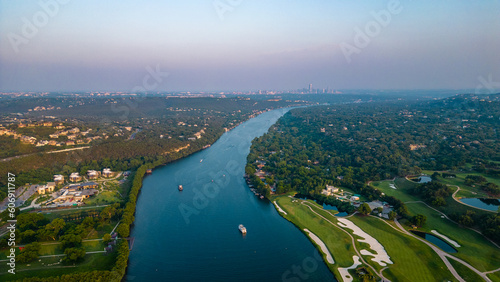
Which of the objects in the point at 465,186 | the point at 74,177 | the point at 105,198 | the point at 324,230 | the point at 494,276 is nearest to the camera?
the point at 494,276

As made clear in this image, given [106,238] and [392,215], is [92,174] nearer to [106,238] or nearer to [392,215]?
[106,238]

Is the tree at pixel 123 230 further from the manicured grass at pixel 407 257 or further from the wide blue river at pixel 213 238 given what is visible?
the manicured grass at pixel 407 257

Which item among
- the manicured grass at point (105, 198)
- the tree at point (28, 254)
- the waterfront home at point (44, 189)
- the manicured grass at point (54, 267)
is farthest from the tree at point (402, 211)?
the waterfront home at point (44, 189)

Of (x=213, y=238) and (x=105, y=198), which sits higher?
(x=105, y=198)

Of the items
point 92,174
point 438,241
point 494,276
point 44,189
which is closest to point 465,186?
point 438,241

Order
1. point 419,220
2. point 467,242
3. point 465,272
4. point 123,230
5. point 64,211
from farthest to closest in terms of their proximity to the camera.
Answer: point 64,211 → point 419,220 → point 123,230 → point 467,242 → point 465,272

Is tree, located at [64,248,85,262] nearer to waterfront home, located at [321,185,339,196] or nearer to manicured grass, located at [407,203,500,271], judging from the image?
waterfront home, located at [321,185,339,196]
